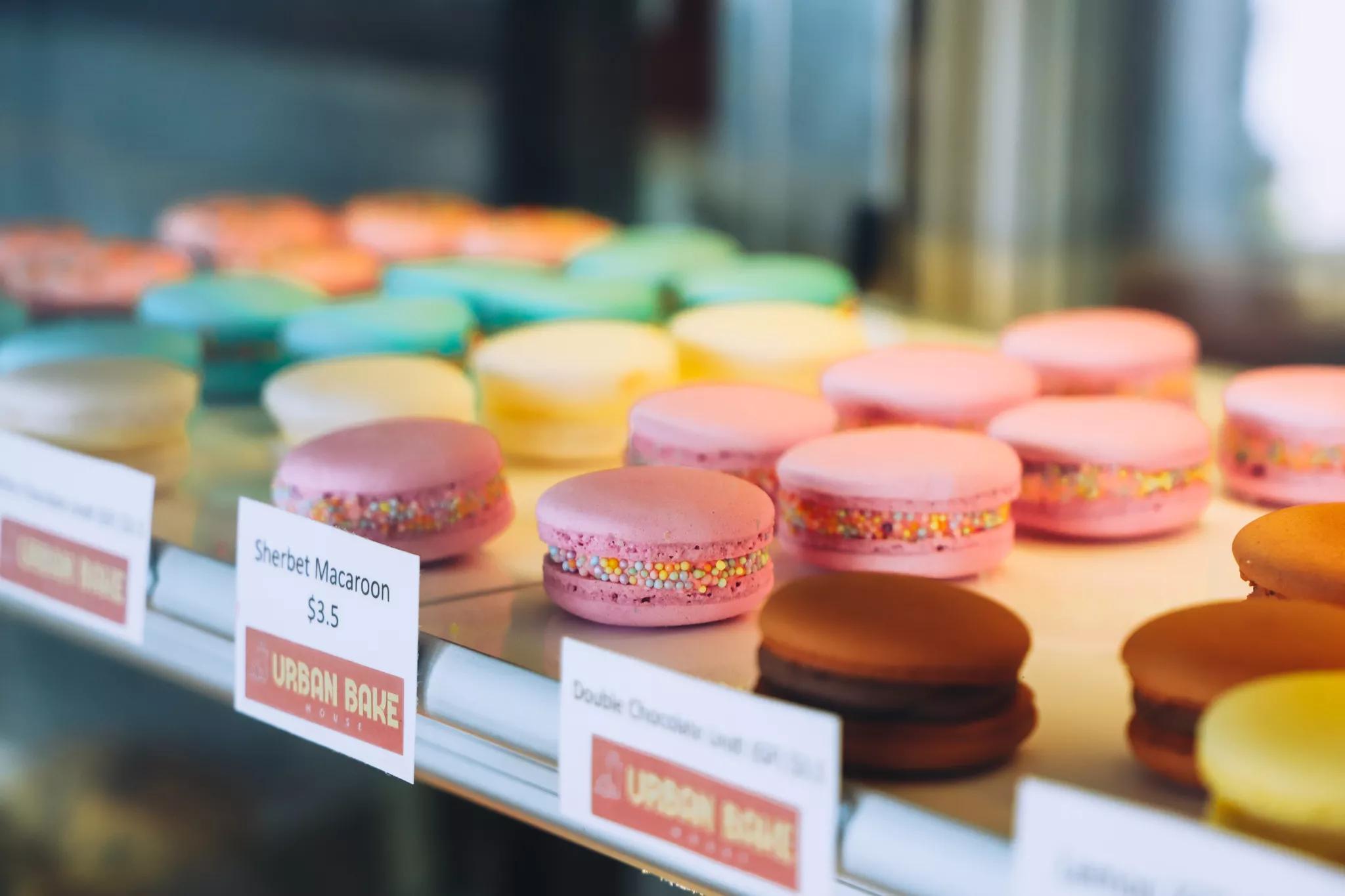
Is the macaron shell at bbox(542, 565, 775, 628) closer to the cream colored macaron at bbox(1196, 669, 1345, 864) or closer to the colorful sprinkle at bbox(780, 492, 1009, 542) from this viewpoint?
the colorful sprinkle at bbox(780, 492, 1009, 542)

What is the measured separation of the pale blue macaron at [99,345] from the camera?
125 cm

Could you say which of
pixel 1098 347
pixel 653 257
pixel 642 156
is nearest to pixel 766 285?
pixel 653 257

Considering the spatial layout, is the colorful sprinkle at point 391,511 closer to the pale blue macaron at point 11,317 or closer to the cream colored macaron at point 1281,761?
the cream colored macaron at point 1281,761

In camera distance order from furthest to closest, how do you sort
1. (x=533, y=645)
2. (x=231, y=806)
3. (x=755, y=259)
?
1. (x=231, y=806)
2. (x=755, y=259)
3. (x=533, y=645)

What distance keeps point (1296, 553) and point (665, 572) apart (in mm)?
320

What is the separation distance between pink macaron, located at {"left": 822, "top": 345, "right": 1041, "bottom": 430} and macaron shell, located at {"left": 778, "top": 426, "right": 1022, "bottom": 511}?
0.11 m

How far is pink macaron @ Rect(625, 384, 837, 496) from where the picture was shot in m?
1.00

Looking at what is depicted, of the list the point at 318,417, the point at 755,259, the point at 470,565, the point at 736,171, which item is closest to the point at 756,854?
the point at 470,565

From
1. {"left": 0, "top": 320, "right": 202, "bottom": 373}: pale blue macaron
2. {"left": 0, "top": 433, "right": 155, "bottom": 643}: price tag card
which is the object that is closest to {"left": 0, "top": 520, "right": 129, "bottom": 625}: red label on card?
{"left": 0, "top": 433, "right": 155, "bottom": 643}: price tag card

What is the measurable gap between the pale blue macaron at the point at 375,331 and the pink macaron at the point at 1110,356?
1.56 ft

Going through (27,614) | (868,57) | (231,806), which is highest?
(868,57)

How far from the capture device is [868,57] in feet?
8.82

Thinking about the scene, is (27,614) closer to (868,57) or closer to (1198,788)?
(1198,788)

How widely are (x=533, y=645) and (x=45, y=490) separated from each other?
366 mm
